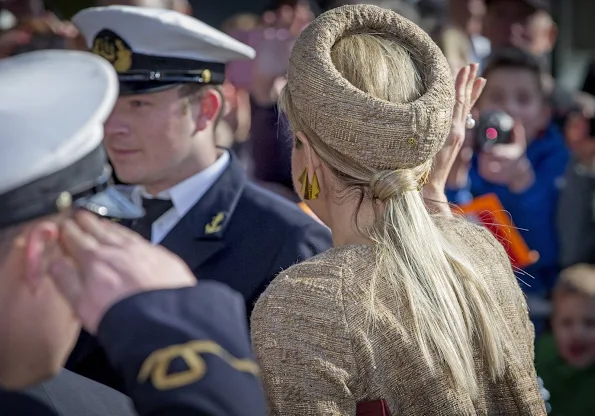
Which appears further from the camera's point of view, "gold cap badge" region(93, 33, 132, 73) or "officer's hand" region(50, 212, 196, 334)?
"gold cap badge" region(93, 33, 132, 73)

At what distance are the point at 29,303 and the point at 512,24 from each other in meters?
5.36

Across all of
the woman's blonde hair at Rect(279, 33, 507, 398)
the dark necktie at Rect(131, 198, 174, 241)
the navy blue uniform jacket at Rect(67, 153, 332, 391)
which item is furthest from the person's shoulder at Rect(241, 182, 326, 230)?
the woman's blonde hair at Rect(279, 33, 507, 398)

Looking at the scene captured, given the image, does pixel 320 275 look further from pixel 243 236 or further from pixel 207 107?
pixel 207 107

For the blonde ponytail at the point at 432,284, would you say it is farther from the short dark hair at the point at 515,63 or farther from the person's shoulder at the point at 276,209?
the short dark hair at the point at 515,63

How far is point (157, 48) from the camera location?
3.62m

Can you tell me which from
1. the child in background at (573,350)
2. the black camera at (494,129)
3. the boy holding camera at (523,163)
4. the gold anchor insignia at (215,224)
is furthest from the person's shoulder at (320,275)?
the child in background at (573,350)

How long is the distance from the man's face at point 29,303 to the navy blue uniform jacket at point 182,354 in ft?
0.25

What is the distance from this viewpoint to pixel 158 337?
130 cm

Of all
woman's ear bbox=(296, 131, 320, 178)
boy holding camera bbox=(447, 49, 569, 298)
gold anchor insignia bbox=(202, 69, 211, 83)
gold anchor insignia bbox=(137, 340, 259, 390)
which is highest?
gold anchor insignia bbox=(137, 340, 259, 390)

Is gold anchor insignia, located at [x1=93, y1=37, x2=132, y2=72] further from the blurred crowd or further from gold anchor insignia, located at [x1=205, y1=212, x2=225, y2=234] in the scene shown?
the blurred crowd

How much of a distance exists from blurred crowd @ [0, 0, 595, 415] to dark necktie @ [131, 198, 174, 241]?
3.49 ft

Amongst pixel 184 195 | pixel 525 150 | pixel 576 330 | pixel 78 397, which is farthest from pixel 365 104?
pixel 525 150

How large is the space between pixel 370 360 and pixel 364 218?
329 mm

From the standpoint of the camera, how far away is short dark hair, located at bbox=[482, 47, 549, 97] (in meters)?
5.38
